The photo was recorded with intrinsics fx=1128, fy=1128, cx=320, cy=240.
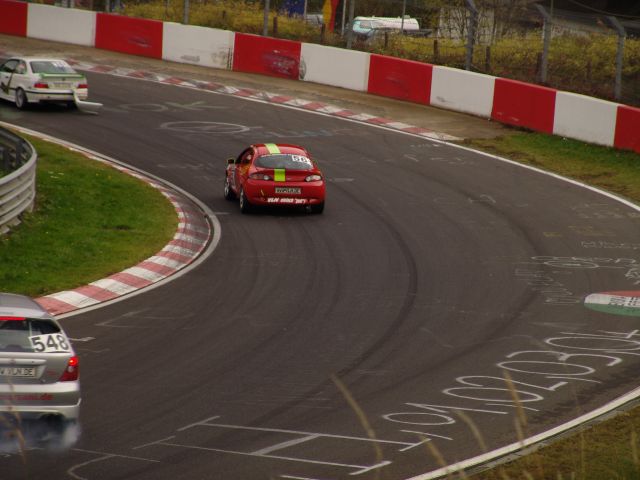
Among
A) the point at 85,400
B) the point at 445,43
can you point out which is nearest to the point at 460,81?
the point at 445,43

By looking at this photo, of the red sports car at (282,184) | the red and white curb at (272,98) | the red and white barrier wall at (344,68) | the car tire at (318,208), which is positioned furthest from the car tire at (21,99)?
the car tire at (318,208)

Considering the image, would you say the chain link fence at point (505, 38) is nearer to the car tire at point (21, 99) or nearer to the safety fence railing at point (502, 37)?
the safety fence railing at point (502, 37)

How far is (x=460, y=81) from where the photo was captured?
31.9 meters

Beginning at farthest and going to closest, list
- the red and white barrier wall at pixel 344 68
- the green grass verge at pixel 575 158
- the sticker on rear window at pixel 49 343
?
1. the red and white barrier wall at pixel 344 68
2. the green grass verge at pixel 575 158
3. the sticker on rear window at pixel 49 343

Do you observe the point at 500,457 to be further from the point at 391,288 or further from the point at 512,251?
the point at 512,251

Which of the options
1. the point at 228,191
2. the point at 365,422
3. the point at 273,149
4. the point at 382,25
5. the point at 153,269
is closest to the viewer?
the point at 365,422

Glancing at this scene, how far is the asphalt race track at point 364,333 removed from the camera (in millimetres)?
9945

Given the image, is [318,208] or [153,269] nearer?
[153,269]

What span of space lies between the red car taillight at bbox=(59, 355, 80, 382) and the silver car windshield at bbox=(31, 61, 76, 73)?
21778 mm

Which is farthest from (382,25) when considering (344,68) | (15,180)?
(15,180)

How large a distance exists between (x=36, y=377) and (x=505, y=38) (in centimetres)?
2570

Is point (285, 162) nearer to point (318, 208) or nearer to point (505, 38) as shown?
point (318, 208)

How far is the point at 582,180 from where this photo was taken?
2548cm

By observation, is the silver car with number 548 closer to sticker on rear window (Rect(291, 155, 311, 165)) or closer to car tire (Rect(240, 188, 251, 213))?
car tire (Rect(240, 188, 251, 213))
